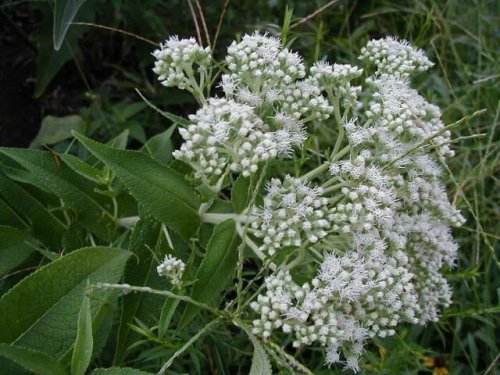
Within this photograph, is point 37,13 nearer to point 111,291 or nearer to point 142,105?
point 142,105

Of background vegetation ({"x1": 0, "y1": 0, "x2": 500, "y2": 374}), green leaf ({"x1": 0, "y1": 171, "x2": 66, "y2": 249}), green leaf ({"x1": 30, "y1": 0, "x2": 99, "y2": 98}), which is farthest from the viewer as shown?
green leaf ({"x1": 30, "y1": 0, "x2": 99, "y2": 98})

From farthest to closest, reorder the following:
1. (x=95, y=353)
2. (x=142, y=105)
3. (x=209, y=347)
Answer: (x=142, y=105) → (x=209, y=347) → (x=95, y=353)

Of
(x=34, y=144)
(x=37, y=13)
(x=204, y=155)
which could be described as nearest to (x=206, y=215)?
(x=204, y=155)

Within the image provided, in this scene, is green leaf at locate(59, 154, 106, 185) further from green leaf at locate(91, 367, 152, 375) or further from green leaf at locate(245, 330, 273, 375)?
green leaf at locate(245, 330, 273, 375)

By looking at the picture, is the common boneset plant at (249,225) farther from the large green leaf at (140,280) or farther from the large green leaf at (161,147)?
the large green leaf at (161,147)

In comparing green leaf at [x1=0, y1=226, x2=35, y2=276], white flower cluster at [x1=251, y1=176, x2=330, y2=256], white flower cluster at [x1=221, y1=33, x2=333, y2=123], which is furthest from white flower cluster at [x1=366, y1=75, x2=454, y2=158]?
green leaf at [x1=0, y1=226, x2=35, y2=276]

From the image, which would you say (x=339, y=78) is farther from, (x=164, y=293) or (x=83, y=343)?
(x=83, y=343)
